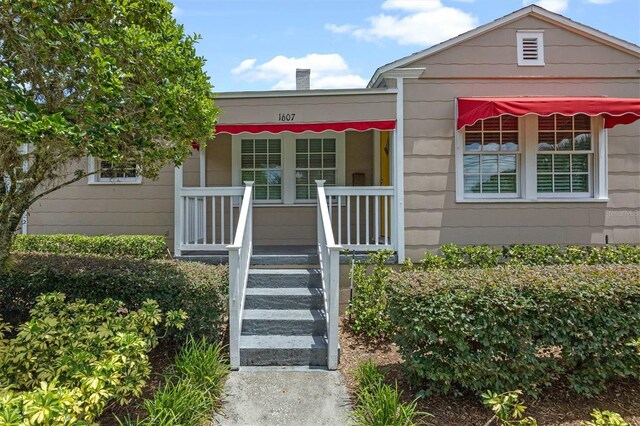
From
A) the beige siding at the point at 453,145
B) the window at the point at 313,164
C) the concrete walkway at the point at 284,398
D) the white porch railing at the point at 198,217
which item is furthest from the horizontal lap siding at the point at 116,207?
the beige siding at the point at 453,145

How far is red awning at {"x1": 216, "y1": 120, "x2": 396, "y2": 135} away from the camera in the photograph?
20.8ft

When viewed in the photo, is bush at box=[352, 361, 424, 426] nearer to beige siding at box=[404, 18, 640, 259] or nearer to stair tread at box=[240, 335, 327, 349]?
stair tread at box=[240, 335, 327, 349]

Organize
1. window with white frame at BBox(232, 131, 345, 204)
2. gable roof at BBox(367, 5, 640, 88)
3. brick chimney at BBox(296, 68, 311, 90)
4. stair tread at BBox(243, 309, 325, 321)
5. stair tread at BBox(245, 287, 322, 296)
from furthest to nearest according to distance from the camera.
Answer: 1. brick chimney at BBox(296, 68, 311, 90)
2. window with white frame at BBox(232, 131, 345, 204)
3. gable roof at BBox(367, 5, 640, 88)
4. stair tread at BBox(245, 287, 322, 296)
5. stair tread at BBox(243, 309, 325, 321)

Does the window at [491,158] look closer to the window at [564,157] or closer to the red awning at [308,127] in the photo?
the window at [564,157]

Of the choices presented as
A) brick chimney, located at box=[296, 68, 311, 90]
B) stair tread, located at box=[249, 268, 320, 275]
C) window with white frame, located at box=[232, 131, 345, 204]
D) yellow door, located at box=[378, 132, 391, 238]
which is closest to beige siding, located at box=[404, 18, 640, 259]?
yellow door, located at box=[378, 132, 391, 238]

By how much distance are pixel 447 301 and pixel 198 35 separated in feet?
11.6

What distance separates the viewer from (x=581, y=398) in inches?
140

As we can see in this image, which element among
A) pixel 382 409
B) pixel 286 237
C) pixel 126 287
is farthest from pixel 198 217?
pixel 382 409

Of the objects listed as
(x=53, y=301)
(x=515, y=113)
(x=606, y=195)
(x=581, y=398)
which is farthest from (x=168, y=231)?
(x=606, y=195)

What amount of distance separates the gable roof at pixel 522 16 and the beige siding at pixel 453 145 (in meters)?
0.09

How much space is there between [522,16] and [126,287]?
7015mm

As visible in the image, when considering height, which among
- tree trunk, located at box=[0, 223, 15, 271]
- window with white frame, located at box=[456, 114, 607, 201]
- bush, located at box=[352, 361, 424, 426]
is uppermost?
window with white frame, located at box=[456, 114, 607, 201]

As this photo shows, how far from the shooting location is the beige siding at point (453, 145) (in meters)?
6.53

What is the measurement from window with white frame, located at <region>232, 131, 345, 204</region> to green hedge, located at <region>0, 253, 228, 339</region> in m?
3.55
